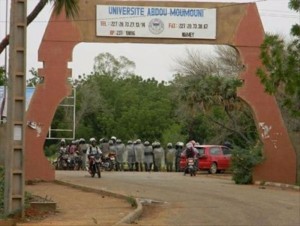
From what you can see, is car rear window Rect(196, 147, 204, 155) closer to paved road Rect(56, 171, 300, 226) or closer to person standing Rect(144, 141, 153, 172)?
person standing Rect(144, 141, 153, 172)

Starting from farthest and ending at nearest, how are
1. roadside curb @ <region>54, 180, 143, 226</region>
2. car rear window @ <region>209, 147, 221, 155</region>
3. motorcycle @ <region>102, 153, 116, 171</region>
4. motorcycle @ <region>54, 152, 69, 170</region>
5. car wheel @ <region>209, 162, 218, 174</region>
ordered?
motorcycle @ <region>54, 152, 69, 170</region>
motorcycle @ <region>102, 153, 116, 171</region>
car wheel @ <region>209, 162, 218, 174</region>
car rear window @ <region>209, 147, 221, 155</region>
roadside curb @ <region>54, 180, 143, 226</region>

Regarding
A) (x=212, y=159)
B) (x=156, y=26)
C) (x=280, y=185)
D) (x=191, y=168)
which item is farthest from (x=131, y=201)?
(x=212, y=159)

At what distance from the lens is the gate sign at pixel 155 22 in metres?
26.8

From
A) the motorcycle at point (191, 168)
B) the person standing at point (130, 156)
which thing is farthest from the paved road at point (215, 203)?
the person standing at point (130, 156)

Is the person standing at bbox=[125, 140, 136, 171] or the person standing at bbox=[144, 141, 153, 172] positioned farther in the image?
the person standing at bbox=[125, 140, 136, 171]

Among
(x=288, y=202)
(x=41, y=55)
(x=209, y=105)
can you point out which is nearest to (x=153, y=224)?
(x=288, y=202)

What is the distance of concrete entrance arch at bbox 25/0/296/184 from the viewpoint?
26.9 metres

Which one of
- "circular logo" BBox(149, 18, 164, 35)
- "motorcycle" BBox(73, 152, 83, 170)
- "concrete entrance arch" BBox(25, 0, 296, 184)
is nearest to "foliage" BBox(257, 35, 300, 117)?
"circular logo" BBox(149, 18, 164, 35)

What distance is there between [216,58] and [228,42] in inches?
794

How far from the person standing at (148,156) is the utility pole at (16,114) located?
79.6 feet

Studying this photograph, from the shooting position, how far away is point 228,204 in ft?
63.0

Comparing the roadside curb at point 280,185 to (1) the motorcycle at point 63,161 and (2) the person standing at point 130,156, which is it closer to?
(2) the person standing at point 130,156

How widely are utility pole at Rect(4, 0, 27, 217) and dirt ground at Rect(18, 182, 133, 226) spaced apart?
0.55m

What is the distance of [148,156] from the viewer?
40250 millimetres
